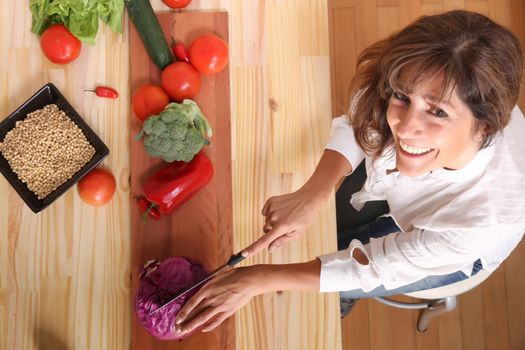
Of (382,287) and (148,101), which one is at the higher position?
(148,101)

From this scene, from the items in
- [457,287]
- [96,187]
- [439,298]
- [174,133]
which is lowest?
[439,298]

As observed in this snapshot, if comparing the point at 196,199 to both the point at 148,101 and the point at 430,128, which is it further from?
the point at 430,128

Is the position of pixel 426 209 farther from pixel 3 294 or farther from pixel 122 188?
pixel 3 294

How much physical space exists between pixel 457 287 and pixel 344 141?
435mm

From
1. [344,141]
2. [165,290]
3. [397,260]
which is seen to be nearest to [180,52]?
[344,141]

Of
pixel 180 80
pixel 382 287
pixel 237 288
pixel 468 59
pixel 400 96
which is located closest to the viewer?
pixel 468 59

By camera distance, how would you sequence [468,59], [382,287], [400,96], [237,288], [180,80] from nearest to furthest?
[468,59], [400,96], [237,288], [180,80], [382,287]

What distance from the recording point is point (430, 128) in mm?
815

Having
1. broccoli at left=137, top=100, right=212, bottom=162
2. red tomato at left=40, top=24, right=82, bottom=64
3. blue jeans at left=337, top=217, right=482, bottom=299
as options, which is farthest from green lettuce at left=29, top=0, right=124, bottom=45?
blue jeans at left=337, top=217, right=482, bottom=299

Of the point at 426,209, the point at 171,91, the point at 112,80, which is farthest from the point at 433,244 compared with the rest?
the point at 112,80

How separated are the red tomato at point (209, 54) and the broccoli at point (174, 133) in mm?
86

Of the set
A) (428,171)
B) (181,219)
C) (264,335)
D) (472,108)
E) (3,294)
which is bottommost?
(264,335)

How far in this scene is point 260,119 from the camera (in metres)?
1.10

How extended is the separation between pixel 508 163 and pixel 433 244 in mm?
216
